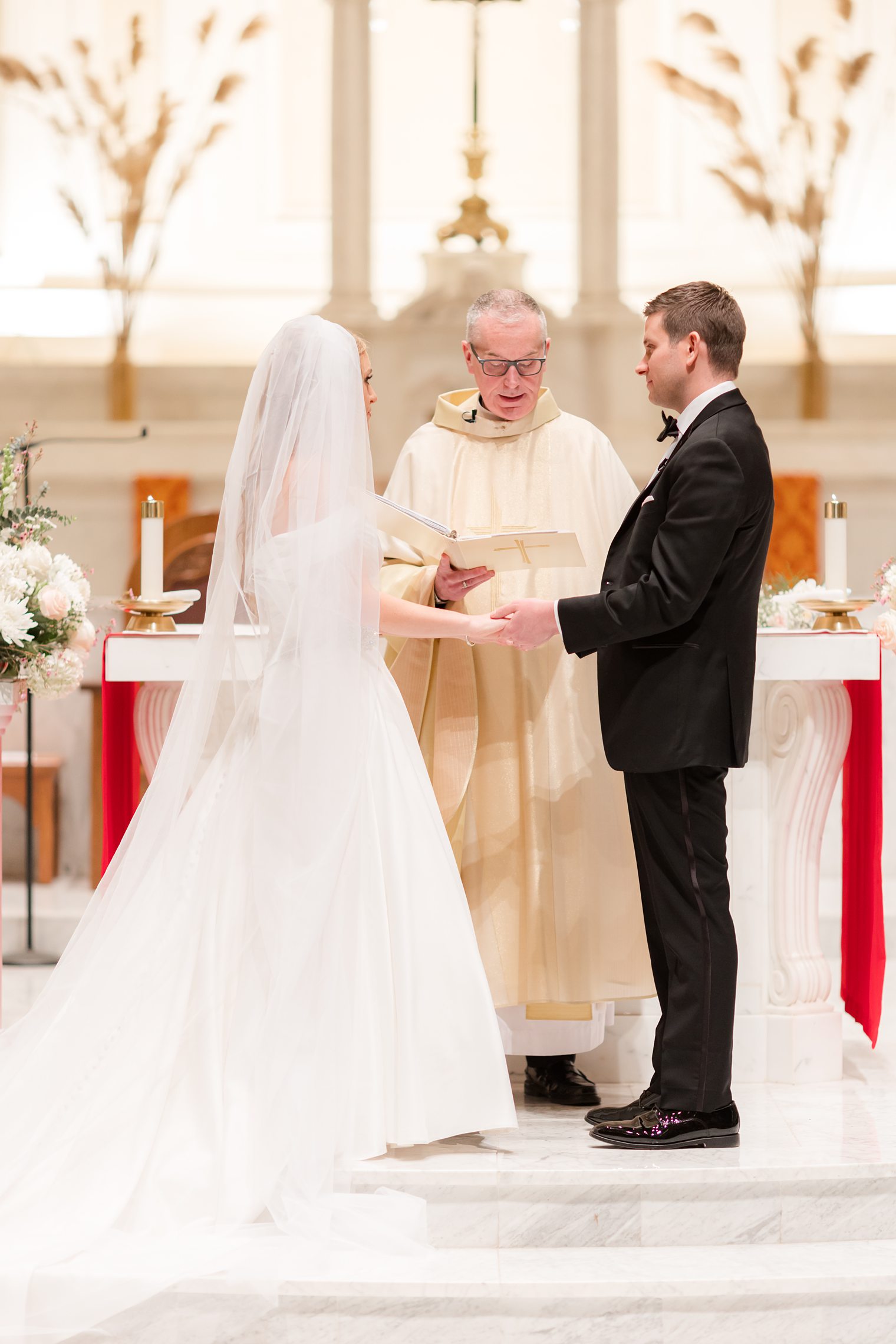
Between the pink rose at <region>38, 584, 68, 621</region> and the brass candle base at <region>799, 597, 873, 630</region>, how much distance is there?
1967 millimetres

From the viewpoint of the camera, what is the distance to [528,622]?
3215 mm

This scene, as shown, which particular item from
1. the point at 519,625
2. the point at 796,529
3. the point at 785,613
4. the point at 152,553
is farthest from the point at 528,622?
the point at 796,529

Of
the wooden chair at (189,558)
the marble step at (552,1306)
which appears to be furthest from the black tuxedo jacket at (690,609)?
the wooden chair at (189,558)

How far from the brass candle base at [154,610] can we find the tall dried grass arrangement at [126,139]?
4.38 metres

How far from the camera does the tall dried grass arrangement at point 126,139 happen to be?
7871 mm

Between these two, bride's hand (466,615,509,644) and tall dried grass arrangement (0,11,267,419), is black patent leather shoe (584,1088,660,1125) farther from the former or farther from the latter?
tall dried grass arrangement (0,11,267,419)

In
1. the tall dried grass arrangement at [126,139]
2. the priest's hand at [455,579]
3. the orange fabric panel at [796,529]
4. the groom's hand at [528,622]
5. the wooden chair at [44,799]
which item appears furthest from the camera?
the tall dried grass arrangement at [126,139]

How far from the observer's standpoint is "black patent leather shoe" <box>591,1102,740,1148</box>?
3162mm

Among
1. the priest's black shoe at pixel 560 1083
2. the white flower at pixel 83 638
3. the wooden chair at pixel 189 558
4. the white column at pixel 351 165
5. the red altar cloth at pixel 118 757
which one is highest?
the white column at pixel 351 165

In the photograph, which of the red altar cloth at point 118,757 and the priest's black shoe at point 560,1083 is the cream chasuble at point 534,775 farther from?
the red altar cloth at point 118,757

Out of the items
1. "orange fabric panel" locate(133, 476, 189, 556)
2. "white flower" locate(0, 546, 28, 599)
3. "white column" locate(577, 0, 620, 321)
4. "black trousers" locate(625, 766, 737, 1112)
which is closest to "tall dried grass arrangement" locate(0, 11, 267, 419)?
"orange fabric panel" locate(133, 476, 189, 556)

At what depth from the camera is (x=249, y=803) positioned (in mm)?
3070

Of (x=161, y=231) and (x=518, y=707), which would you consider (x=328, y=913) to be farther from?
(x=161, y=231)

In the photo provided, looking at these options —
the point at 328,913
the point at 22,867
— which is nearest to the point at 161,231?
the point at 22,867
